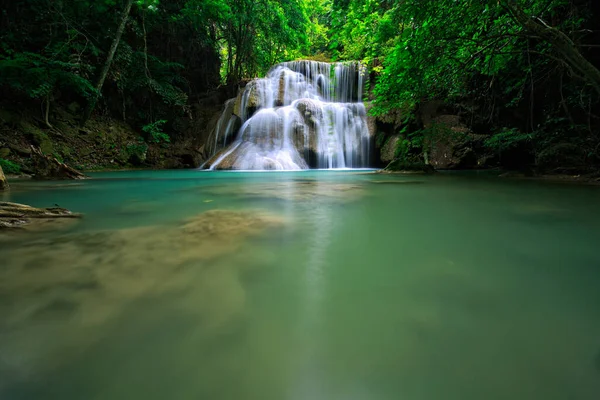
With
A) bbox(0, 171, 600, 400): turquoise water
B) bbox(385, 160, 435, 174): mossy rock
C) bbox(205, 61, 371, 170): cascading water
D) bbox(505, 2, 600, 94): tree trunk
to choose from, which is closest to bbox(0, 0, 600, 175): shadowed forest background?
bbox(505, 2, 600, 94): tree trunk

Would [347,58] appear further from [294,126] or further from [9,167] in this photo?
[9,167]

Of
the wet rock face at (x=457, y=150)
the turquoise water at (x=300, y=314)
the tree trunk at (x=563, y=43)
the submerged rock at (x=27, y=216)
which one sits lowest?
the turquoise water at (x=300, y=314)

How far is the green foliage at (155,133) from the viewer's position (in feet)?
39.5

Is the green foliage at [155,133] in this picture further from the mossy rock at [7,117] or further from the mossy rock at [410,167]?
the mossy rock at [410,167]

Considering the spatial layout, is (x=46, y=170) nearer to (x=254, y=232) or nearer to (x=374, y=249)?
(x=254, y=232)

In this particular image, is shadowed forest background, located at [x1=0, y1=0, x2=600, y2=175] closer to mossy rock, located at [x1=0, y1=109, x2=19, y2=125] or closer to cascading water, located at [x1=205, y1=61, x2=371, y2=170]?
mossy rock, located at [x1=0, y1=109, x2=19, y2=125]

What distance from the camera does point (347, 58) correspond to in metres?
16.3

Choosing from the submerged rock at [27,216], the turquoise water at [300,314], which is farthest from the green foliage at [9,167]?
the turquoise water at [300,314]

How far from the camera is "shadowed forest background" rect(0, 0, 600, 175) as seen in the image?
384 cm

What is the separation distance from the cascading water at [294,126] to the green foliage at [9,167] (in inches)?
226

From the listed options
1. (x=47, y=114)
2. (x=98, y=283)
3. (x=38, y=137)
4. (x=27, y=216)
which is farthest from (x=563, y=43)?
(x=47, y=114)

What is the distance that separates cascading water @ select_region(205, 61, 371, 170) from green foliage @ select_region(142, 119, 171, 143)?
2.00 m

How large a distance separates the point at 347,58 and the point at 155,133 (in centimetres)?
1079

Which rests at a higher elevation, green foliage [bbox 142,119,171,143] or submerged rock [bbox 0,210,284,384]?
green foliage [bbox 142,119,171,143]
